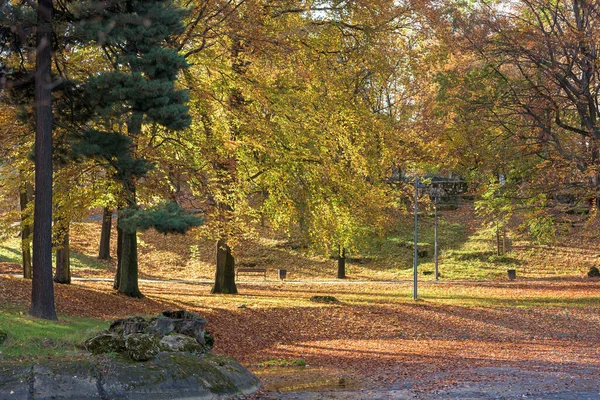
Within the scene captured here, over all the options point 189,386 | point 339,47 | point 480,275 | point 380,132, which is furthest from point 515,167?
point 189,386

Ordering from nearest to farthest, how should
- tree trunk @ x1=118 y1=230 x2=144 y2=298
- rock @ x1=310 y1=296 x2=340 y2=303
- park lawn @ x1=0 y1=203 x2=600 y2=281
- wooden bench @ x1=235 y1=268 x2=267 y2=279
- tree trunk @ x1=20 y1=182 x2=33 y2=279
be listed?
tree trunk @ x1=20 y1=182 x2=33 y2=279
tree trunk @ x1=118 y1=230 x2=144 y2=298
rock @ x1=310 y1=296 x2=340 y2=303
wooden bench @ x1=235 y1=268 x2=267 y2=279
park lawn @ x1=0 y1=203 x2=600 y2=281

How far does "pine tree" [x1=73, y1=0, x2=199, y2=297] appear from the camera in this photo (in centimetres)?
1309

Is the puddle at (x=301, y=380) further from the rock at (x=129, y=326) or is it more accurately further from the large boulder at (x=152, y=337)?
the rock at (x=129, y=326)

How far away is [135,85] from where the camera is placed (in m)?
13.1

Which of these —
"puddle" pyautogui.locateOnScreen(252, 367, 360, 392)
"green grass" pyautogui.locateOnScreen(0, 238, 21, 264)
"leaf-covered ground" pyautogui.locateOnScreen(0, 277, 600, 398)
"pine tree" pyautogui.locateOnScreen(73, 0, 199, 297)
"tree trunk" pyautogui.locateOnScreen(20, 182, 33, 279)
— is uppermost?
"pine tree" pyautogui.locateOnScreen(73, 0, 199, 297)

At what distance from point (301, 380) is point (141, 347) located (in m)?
2.98

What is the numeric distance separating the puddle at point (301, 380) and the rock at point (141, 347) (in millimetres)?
1875

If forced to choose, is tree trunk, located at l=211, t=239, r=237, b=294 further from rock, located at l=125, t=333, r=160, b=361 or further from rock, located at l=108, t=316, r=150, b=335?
rock, located at l=125, t=333, r=160, b=361

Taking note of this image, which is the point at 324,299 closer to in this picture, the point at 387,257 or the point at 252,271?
the point at 252,271

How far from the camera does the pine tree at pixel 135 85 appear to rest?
13.1 m

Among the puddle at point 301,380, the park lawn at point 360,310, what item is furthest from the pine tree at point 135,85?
the puddle at point 301,380

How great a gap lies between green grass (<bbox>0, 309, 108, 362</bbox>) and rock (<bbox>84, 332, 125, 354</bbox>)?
29 cm

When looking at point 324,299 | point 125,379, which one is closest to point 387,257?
point 324,299

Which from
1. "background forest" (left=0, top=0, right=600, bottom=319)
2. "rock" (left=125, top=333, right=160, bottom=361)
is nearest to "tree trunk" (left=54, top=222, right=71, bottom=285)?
"background forest" (left=0, top=0, right=600, bottom=319)
